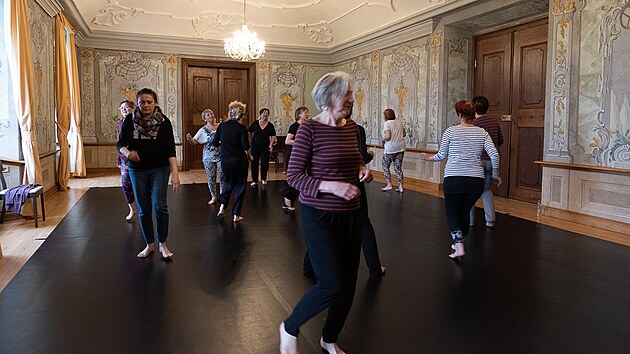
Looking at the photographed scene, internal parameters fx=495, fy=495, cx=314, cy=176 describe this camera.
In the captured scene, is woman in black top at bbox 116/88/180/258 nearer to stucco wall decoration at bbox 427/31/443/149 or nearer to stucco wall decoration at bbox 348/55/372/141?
stucco wall decoration at bbox 427/31/443/149

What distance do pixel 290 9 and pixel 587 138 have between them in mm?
8332

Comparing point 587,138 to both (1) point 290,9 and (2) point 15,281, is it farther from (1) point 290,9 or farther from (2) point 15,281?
(1) point 290,9

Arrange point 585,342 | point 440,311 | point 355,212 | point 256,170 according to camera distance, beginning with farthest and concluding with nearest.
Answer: point 256,170
point 440,311
point 585,342
point 355,212

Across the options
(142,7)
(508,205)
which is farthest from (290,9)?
(508,205)

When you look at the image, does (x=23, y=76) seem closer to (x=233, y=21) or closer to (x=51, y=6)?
(x=51, y=6)

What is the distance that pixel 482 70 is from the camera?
9156mm

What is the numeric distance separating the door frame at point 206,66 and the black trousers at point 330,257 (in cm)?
1118

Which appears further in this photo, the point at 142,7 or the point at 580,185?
the point at 142,7

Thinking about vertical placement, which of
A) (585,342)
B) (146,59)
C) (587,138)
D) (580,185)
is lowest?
(585,342)

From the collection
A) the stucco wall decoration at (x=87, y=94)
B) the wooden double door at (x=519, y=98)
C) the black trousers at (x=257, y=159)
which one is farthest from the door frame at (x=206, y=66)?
the wooden double door at (x=519, y=98)

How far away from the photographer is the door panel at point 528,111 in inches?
307

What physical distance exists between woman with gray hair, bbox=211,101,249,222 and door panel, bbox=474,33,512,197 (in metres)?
4.75

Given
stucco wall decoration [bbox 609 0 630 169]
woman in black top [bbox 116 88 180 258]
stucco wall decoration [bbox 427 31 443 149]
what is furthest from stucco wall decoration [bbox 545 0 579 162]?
woman in black top [bbox 116 88 180 258]

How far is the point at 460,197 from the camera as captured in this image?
171 inches
